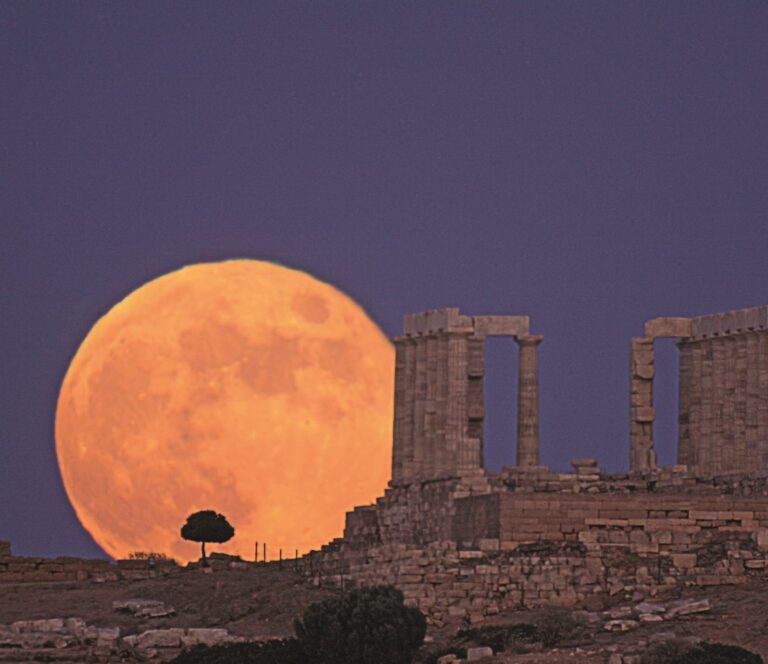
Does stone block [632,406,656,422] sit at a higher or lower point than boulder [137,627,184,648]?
higher

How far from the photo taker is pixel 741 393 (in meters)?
101

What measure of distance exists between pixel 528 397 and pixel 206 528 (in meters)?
11.6

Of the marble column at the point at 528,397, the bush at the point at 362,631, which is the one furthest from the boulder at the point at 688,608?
the marble column at the point at 528,397

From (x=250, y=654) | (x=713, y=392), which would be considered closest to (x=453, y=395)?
(x=713, y=392)

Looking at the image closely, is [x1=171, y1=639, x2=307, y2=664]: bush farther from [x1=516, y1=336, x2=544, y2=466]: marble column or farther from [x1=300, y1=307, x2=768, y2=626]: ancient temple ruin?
[x1=516, y1=336, x2=544, y2=466]: marble column

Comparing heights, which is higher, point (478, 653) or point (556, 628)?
point (556, 628)

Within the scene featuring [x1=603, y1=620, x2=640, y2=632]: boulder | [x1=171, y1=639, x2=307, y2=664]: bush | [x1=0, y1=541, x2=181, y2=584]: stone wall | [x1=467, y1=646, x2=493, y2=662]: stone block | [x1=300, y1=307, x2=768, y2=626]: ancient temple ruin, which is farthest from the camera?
[x1=0, y1=541, x2=181, y2=584]: stone wall

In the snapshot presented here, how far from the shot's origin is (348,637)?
77000 mm

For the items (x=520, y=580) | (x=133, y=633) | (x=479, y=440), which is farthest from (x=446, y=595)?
(x=479, y=440)

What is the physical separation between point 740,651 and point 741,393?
29.0 meters

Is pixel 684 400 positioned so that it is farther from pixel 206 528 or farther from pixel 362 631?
pixel 362 631

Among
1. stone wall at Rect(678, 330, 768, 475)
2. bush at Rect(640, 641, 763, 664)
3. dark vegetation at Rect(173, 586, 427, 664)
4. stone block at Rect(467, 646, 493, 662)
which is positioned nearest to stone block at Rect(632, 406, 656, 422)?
stone wall at Rect(678, 330, 768, 475)

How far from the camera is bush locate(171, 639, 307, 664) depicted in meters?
77.4

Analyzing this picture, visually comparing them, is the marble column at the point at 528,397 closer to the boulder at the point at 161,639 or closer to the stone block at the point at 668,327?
the stone block at the point at 668,327
